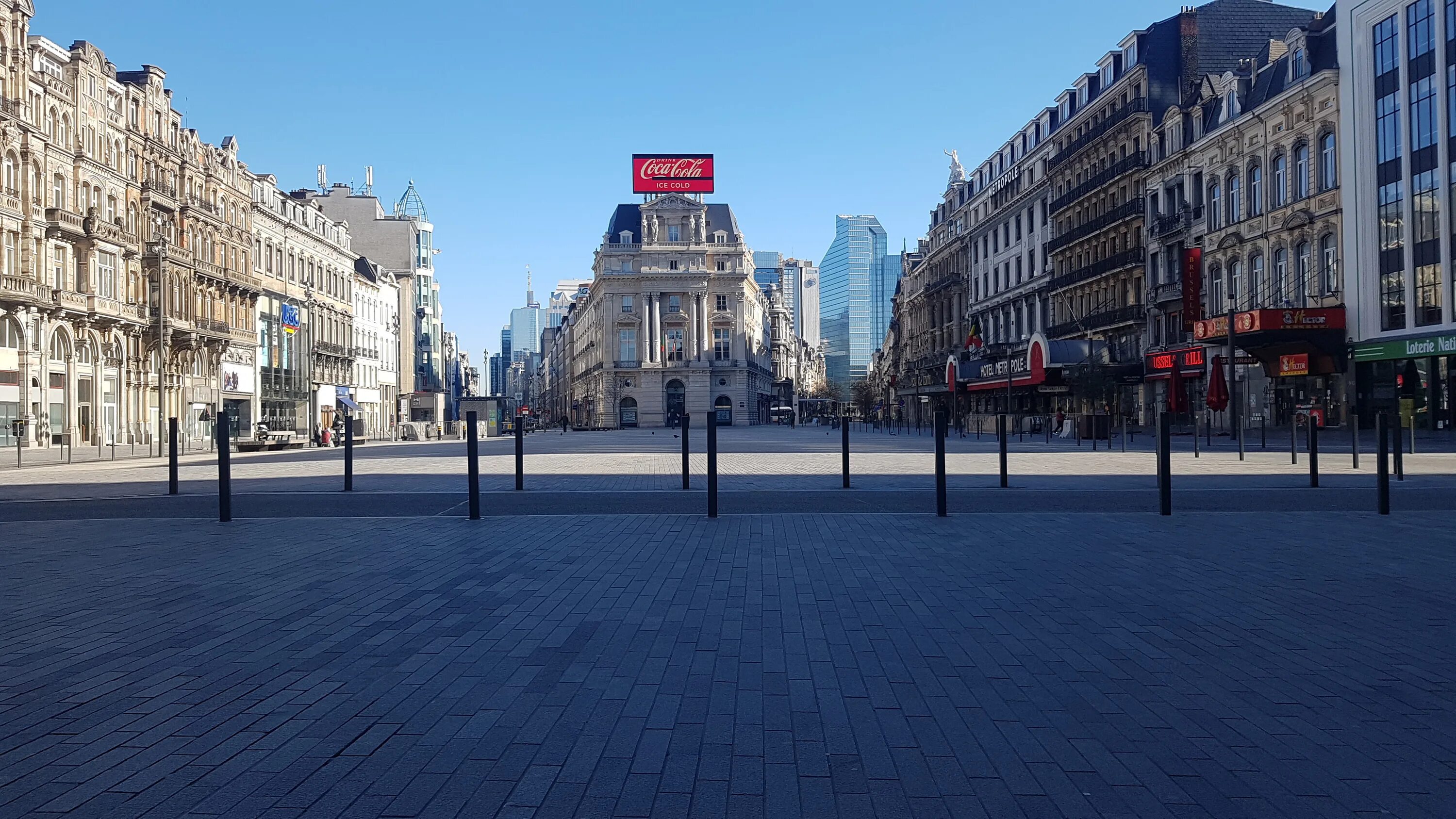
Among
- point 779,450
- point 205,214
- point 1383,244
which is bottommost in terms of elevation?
point 779,450

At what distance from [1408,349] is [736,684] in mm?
37560

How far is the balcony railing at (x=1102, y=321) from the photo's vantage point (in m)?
50.2

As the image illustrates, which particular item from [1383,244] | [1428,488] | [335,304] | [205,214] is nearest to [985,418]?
[1383,244]

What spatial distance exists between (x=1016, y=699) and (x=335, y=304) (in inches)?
3052

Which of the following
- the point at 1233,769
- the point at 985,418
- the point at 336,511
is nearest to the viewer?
the point at 1233,769

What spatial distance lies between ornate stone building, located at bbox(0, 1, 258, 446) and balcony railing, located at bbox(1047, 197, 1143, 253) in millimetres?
45454

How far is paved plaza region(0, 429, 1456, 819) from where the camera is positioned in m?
3.31

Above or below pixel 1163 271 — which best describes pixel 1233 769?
below

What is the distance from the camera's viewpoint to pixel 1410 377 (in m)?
33.2

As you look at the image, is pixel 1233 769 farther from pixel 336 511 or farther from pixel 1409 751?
pixel 336 511

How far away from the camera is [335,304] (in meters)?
74.9

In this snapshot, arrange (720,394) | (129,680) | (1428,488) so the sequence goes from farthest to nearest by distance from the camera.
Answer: (720,394) < (1428,488) < (129,680)

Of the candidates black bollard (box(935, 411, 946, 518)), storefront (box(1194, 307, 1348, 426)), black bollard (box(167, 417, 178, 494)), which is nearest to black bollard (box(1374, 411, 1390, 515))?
black bollard (box(935, 411, 946, 518))

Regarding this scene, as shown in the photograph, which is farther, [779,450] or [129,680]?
[779,450]
